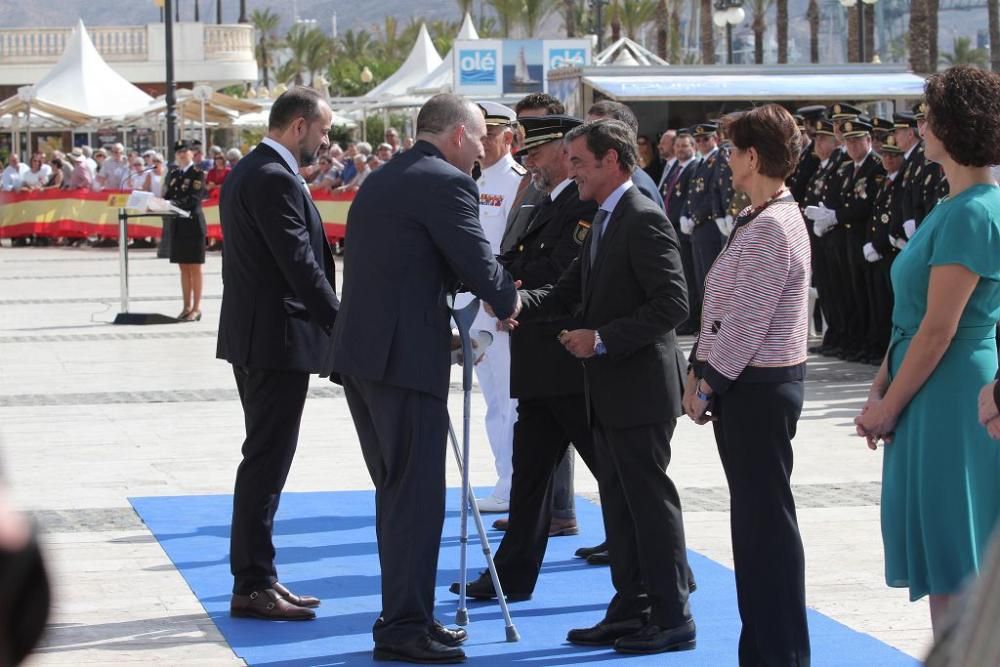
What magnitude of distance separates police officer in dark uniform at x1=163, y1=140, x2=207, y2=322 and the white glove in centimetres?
723

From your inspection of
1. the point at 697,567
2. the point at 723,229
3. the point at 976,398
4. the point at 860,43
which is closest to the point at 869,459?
the point at 697,567

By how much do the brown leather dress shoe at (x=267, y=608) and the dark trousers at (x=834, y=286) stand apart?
944 cm

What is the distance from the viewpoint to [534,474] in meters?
6.68

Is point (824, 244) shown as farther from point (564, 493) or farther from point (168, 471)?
point (564, 493)

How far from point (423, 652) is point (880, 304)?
358 inches

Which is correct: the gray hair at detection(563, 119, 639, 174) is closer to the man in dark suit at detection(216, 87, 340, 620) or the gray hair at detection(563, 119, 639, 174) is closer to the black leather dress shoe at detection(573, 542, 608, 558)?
the man in dark suit at detection(216, 87, 340, 620)

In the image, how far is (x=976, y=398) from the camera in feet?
14.6

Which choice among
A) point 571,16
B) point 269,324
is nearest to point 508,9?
point 571,16

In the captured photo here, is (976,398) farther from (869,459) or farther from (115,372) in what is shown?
Answer: (115,372)

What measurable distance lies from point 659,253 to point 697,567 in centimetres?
192

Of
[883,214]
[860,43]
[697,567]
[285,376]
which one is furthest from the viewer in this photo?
[860,43]

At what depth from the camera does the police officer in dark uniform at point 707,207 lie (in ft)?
51.4

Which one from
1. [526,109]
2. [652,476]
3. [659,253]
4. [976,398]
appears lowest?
[652,476]

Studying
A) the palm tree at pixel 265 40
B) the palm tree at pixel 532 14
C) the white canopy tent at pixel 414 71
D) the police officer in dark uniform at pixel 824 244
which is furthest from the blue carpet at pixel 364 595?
the palm tree at pixel 265 40
